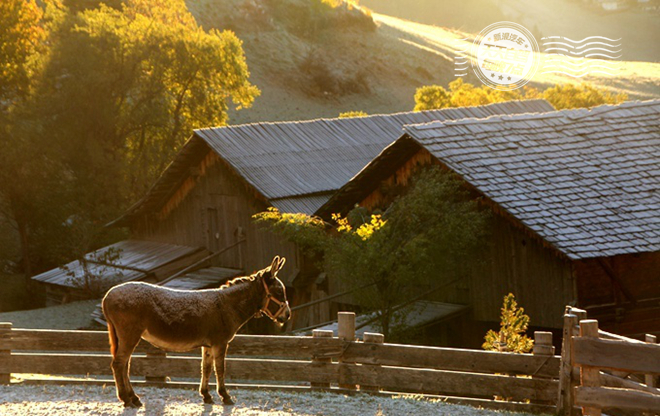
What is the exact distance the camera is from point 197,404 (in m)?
13.7

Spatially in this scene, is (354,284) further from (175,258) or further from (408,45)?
(408,45)

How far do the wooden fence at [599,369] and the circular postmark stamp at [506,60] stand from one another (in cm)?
4992

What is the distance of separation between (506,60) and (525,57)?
19472 mm

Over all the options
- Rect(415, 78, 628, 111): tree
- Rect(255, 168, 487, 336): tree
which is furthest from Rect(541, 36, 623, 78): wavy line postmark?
Rect(255, 168, 487, 336): tree

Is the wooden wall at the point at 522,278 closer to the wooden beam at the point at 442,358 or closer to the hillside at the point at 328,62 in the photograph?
the wooden beam at the point at 442,358

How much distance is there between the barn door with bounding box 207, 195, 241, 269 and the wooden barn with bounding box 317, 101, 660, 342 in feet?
22.2

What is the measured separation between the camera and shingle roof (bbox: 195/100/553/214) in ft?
104

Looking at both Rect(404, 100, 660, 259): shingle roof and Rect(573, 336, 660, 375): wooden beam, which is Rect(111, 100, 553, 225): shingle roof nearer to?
Rect(404, 100, 660, 259): shingle roof

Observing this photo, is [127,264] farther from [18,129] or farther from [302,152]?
[18,129]

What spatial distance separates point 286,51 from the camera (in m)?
93.2

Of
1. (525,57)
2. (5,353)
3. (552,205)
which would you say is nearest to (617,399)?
(5,353)

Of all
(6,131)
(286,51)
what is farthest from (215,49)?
(286,51)

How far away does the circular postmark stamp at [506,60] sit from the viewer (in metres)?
74.3

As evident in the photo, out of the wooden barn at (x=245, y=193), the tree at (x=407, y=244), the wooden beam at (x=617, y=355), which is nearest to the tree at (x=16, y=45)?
the wooden barn at (x=245, y=193)
